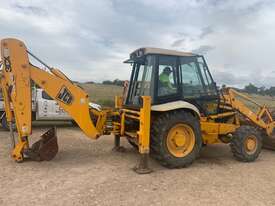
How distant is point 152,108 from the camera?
694cm

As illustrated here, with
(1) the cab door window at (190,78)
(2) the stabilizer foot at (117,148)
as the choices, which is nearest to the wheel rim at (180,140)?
(1) the cab door window at (190,78)

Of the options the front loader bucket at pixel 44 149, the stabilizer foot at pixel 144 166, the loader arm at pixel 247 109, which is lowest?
the stabilizer foot at pixel 144 166

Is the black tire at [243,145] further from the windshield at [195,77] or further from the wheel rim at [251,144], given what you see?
the windshield at [195,77]

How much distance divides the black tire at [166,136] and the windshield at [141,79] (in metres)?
0.78

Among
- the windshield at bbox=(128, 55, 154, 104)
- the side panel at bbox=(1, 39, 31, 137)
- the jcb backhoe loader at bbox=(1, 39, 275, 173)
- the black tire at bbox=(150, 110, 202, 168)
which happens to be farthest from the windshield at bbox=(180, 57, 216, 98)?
the side panel at bbox=(1, 39, 31, 137)

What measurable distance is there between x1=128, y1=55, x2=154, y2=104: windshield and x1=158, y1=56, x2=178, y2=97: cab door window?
0.23m

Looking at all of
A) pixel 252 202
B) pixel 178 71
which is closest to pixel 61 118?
pixel 178 71

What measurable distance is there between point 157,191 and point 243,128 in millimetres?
3486

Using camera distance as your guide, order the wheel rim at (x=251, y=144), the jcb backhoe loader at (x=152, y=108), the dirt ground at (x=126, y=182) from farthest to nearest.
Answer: the wheel rim at (x=251, y=144), the jcb backhoe loader at (x=152, y=108), the dirt ground at (x=126, y=182)

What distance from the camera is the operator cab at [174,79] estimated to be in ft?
23.7

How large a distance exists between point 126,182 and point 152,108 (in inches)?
70.0

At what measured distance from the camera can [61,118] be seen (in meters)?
13.6

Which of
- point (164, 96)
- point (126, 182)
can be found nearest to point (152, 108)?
point (164, 96)

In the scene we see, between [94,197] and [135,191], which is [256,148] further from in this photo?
[94,197]
